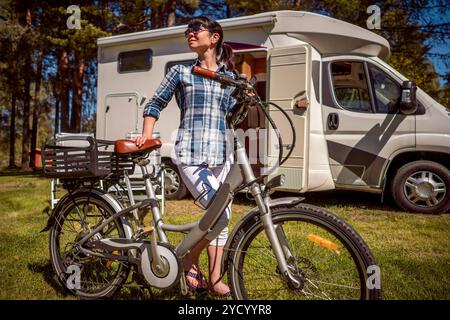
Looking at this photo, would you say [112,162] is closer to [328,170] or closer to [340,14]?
[328,170]

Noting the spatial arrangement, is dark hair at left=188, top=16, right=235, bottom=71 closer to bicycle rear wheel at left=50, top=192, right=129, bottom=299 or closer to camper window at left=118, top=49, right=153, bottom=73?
bicycle rear wheel at left=50, top=192, right=129, bottom=299

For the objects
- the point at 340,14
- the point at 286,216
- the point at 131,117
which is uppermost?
the point at 340,14

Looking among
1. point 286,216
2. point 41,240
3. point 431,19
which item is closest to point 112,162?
point 286,216

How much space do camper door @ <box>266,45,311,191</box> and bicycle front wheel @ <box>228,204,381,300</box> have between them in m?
3.38

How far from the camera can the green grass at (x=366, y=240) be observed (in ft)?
9.74

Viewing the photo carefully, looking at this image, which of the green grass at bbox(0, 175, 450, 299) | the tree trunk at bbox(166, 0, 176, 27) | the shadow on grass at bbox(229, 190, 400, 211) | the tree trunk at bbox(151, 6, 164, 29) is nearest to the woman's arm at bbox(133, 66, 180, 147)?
the green grass at bbox(0, 175, 450, 299)

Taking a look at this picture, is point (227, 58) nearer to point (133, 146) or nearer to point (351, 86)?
point (133, 146)

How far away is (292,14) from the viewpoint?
6062 mm

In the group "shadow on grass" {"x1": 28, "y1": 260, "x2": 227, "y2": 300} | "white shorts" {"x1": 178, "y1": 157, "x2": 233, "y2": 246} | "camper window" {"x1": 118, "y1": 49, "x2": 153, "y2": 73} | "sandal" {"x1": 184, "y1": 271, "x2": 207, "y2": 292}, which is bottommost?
"shadow on grass" {"x1": 28, "y1": 260, "x2": 227, "y2": 300}

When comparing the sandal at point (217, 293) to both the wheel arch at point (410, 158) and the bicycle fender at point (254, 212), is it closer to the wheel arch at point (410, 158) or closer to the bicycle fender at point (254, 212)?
the bicycle fender at point (254, 212)

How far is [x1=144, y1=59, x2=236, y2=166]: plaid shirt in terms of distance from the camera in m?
2.55

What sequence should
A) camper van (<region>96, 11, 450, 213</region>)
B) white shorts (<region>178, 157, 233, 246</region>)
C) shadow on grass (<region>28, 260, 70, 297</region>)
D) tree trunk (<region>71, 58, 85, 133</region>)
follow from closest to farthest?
1. white shorts (<region>178, 157, 233, 246</region>)
2. shadow on grass (<region>28, 260, 70, 297</region>)
3. camper van (<region>96, 11, 450, 213</region>)
4. tree trunk (<region>71, 58, 85, 133</region>)
